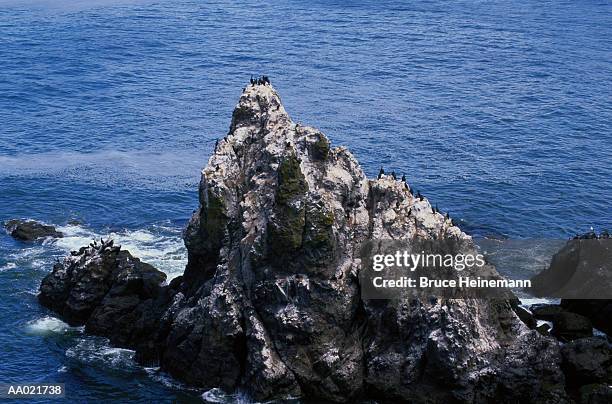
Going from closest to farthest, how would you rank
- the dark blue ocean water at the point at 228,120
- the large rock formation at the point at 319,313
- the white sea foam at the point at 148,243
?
the large rock formation at the point at 319,313, the white sea foam at the point at 148,243, the dark blue ocean water at the point at 228,120

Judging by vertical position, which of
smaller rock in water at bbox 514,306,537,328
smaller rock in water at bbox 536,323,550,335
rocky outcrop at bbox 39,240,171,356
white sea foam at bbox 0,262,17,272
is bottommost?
white sea foam at bbox 0,262,17,272

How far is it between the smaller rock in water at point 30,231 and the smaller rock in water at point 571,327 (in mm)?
53422

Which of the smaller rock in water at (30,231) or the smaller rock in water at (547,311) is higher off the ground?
the smaller rock in water at (547,311)

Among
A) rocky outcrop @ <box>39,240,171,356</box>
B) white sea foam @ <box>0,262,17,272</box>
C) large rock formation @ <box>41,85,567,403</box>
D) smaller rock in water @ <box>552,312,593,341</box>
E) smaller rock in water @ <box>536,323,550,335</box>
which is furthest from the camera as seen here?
white sea foam @ <box>0,262,17,272</box>

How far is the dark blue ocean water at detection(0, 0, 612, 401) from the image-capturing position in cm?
9794

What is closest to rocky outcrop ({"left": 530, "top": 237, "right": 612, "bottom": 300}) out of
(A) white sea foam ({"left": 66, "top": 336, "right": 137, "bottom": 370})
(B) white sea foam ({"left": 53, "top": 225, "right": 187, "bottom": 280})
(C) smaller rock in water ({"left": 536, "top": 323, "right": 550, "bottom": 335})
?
(C) smaller rock in water ({"left": 536, "top": 323, "right": 550, "bottom": 335})

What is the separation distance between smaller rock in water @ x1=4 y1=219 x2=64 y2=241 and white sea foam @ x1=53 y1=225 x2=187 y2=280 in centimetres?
126

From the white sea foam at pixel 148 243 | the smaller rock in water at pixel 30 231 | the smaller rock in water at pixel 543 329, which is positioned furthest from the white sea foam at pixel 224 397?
the smaller rock in water at pixel 30 231

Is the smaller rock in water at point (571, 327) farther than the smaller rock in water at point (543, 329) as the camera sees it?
Yes

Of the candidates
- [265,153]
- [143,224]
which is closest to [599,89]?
[143,224]

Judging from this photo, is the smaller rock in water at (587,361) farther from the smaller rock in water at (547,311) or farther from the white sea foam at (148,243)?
the white sea foam at (148,243)

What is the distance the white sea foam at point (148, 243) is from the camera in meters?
95.9

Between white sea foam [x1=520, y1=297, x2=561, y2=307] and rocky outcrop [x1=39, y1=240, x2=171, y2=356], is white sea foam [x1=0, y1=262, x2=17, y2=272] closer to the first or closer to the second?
rocky outcrop [x1=39, y1=240, x2=171, y2=356]

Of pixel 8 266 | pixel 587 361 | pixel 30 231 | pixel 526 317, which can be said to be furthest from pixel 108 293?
pixel 587 361
